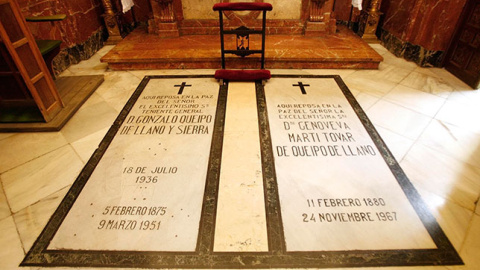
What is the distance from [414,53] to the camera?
3982 millimetres

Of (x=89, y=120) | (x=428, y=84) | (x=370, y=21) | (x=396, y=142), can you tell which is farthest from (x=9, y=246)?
(x=370, y=21)

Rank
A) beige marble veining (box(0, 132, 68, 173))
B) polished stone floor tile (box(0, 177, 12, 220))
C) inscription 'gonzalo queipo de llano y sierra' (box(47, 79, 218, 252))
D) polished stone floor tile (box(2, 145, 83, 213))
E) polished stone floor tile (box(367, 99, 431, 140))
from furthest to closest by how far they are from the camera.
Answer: polished stone floor tile (box(367, 99, 431, 140)) < beige marble veining (box(0, 132, 68, 173)) < polished stone floor tile (box(2, 145, 83, 213)) < polished stone floor tile (box(0, 177, 12, 220)) < inscription 'gonzalo queipo de llano y sierra' (box(47, 79, 218, 252))

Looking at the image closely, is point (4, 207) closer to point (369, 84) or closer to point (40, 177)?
point (40, 177)

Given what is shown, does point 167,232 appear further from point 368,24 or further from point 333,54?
point 368,24

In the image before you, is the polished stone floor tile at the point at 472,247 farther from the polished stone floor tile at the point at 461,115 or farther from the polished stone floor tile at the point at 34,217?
the polished stone floor tile at the point at 34,217

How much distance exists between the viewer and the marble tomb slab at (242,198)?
161 centimetres

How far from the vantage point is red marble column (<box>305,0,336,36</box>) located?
14.0ft

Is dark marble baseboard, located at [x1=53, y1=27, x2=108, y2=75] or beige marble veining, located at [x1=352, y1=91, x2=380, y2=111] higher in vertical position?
dark marble baseboard, located at [x1=53, y1=27, x2=108, y2=75]

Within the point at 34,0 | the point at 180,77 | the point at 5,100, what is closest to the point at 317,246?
the point at 180,77

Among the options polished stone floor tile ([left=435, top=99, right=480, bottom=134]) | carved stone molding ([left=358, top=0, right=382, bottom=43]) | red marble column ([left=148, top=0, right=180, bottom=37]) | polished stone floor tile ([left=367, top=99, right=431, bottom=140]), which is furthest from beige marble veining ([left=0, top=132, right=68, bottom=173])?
carved stone molding ([left=358, top=0, right=382, bottom=43])

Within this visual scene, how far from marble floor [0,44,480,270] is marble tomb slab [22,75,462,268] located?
0.12m

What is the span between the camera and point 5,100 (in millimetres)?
2830

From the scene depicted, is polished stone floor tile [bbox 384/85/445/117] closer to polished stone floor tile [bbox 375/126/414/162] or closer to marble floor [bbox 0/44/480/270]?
marble floor [bbox 0/44/480/270]

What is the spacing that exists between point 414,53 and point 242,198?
3.70 metres
